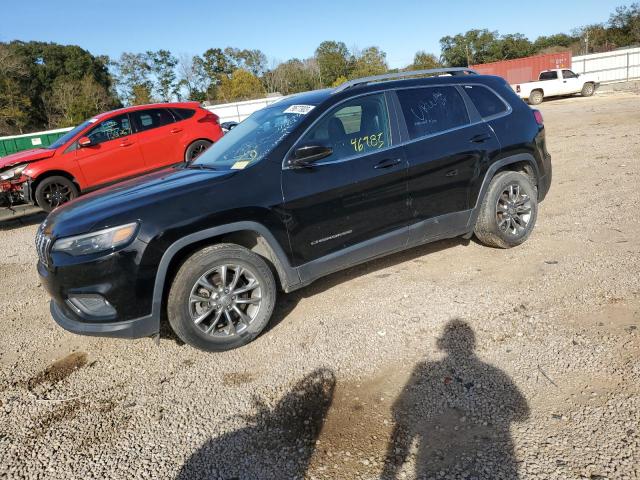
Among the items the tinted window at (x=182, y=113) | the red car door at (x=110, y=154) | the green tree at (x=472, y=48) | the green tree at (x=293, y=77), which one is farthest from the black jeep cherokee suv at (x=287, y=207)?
the green tree at (x=472, y=48)

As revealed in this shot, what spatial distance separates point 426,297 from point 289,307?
1.19 m

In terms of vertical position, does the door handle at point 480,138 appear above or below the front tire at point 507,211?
above

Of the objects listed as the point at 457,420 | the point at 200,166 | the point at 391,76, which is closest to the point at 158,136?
the point at 200,166

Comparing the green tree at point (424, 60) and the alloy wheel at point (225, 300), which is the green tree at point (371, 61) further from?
the alloy wheel at point (225, 300)

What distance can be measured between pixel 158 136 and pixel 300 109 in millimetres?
6547

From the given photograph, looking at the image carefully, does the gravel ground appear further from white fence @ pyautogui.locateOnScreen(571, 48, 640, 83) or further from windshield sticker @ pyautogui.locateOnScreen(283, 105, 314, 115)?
white fence @ pyautogui.locateOnScreen(571, 48, 640, 83)

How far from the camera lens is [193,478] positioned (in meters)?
2.35

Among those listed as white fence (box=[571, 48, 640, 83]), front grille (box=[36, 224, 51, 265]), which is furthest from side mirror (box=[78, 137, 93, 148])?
white fence (box=[571, 48, 640, 83])

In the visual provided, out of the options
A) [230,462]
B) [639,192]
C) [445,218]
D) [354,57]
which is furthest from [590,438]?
[354,57]

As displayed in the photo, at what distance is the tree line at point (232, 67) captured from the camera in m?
55.7

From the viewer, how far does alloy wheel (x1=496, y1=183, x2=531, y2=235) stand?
471 centimetres

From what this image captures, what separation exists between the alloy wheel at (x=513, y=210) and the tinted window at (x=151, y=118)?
24.4 feet

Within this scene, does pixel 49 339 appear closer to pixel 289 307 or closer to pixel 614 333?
pixel 289 307

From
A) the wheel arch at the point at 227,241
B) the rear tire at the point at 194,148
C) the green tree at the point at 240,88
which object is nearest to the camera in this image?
the wheel arch at the point at 227,241
